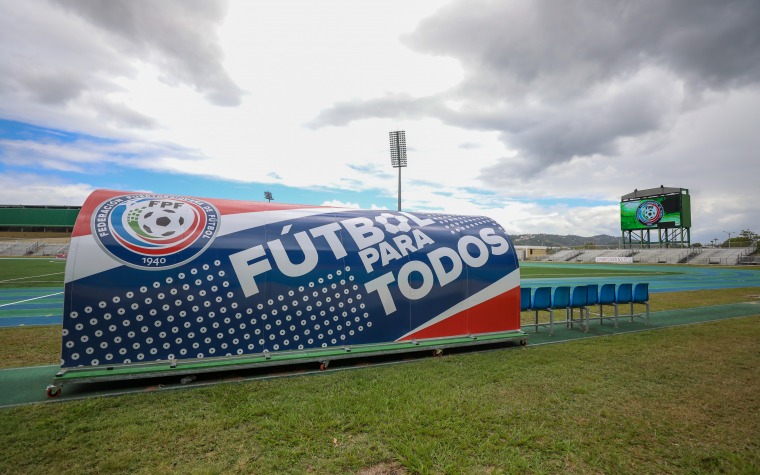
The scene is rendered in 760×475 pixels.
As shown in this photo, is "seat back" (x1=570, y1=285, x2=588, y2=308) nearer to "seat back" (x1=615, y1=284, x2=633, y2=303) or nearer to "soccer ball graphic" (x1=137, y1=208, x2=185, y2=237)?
"seat back" (x1=615, y1=284, x2=633, y2=303)

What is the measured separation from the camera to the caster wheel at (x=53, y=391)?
521 centimetres

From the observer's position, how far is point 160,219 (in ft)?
20.0

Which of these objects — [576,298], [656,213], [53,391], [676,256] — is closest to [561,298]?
[576,298]

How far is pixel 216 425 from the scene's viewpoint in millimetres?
4391

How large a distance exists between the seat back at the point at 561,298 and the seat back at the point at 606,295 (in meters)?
1.65

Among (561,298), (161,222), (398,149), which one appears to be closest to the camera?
(161,222)

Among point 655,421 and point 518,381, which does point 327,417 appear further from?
point 655,421

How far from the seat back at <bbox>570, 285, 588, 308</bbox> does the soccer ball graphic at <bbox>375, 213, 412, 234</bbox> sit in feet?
19.1

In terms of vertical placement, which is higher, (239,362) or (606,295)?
(606,295)

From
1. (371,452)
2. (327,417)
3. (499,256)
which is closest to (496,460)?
(371,452)

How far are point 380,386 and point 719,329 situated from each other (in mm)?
10765

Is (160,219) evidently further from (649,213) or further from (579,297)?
(649,213)

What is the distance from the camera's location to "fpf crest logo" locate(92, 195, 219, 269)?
5688 mm

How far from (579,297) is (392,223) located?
21.1ft
